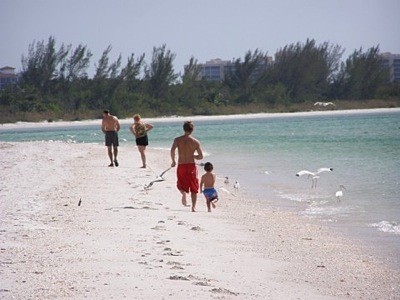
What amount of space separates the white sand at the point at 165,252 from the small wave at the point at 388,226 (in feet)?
2.27

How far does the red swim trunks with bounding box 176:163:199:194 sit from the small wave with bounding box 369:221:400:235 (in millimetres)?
2431

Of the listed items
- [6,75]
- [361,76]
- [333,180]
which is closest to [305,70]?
[361,76]

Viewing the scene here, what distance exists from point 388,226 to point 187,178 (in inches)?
109

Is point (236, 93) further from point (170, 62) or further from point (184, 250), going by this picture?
point (184, 250)

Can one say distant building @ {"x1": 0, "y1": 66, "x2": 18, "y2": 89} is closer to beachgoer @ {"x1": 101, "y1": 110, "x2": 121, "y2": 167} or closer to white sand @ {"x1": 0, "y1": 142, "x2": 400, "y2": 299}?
beachgoer @ {"x1": 101, "y1": 110, "x2": 121, "y2": 167}

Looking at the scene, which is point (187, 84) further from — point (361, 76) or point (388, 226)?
point (388, 226)

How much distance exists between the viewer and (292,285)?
241 inches

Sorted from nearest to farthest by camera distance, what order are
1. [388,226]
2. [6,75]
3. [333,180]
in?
[388,226]
[333,180]
[6,75]

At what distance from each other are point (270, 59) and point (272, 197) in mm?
72170

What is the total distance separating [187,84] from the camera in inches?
2837

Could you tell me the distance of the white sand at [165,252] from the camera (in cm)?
561

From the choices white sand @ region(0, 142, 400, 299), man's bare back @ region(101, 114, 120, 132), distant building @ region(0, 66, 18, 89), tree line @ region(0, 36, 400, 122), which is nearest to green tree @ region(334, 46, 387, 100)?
tree line @ region(0, 36, 400, 122)

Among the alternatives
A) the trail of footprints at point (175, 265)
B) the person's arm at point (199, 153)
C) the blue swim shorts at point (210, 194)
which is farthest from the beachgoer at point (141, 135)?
the trail of footprints at point (175, 265)

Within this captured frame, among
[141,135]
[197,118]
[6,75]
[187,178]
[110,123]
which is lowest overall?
[197,118]
